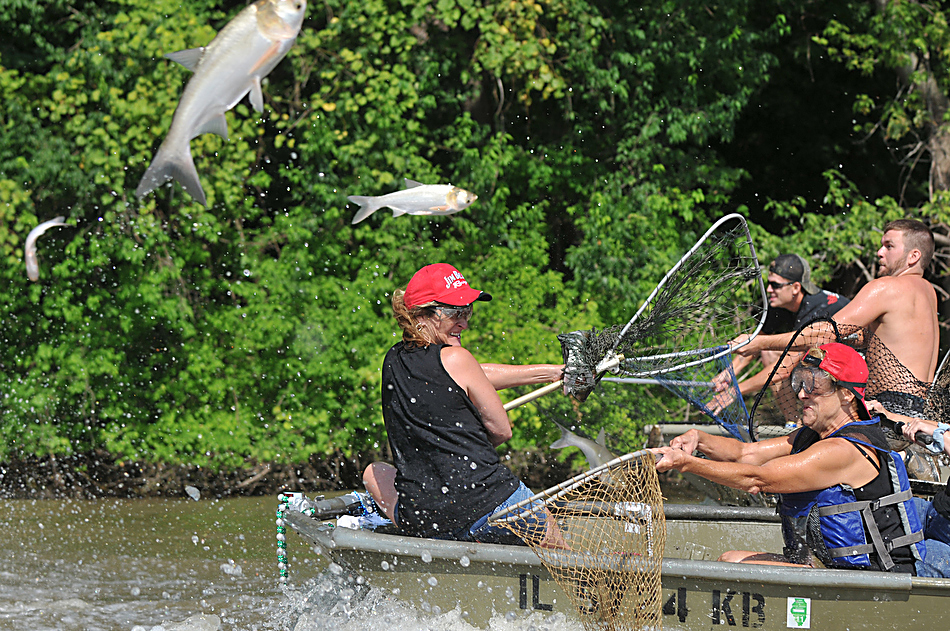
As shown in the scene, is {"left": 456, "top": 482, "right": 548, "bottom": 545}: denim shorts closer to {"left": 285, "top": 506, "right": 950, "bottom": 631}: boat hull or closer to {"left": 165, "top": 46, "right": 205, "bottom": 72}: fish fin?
{"left": 285, "top": 506, "right": 950, "bottom": 631}: boat hull

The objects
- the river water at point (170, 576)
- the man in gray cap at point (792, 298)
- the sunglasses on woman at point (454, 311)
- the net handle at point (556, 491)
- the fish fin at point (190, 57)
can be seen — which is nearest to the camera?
the fish fin at point (190, 57)

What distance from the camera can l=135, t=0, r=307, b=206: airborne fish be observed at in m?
3.53

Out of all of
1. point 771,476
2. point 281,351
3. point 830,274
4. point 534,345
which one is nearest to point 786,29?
point 830,274

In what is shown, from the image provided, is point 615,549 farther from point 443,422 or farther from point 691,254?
point 691,254

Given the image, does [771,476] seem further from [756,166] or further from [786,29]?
[756,166]

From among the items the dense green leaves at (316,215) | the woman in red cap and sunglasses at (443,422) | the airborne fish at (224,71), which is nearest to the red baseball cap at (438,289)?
the woman in red cap and sunglasses at (443,422)

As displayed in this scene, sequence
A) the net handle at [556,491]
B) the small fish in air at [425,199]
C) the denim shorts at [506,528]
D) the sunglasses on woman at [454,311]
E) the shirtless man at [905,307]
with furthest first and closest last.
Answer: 1. the small fish in air at [425,199]
2. the shirtless man at [905,307]
3. the sunglasses on woman at [454,311]
4. the denim shorts at [506,528]
5. the net handle at [556,491]

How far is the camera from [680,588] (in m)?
4.08

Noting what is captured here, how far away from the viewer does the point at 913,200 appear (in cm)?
1311

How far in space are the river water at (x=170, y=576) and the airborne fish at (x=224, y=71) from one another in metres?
2.07

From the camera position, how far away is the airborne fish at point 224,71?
11.6 ft

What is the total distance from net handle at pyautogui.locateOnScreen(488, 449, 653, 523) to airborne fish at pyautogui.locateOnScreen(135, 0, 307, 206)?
5.68ft

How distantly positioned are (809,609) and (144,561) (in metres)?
4.68

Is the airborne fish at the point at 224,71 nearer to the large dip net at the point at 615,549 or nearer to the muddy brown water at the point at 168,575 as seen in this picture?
the large dip net at the point at 615,549
